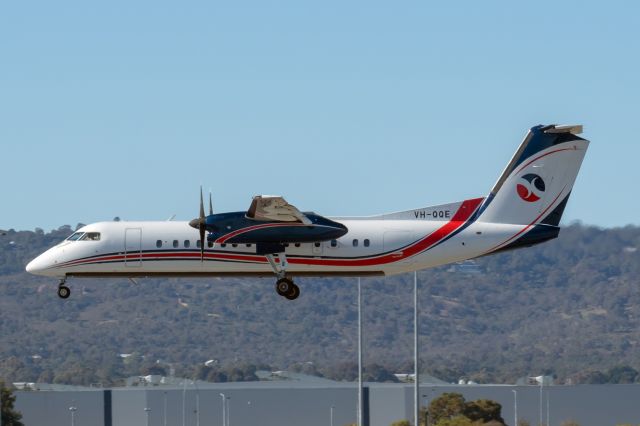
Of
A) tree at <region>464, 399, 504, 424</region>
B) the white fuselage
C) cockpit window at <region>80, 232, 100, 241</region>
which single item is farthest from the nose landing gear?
tree at <region>464, 399, 504, 424</region>

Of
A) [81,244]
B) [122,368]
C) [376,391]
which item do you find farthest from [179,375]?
[81,244]

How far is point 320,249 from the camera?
151 feet

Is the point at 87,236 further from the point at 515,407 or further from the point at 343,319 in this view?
the point at 343,319

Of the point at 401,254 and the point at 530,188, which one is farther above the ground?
the point at 530,188

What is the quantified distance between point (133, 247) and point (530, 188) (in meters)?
14.5

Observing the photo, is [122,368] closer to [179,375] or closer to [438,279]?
[179,375]

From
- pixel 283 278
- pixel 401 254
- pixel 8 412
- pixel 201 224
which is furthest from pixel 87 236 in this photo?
pixel 8 412

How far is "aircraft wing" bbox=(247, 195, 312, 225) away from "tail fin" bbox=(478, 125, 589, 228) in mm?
6737

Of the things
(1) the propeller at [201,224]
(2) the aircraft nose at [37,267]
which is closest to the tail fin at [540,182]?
(1) the propeller at [201,224]

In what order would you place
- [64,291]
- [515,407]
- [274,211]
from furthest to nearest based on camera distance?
[515,407]
[64,291]
[274,211]

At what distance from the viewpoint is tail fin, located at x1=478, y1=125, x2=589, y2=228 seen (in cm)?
4656

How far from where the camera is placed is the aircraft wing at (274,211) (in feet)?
145

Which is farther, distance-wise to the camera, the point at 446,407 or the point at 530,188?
the point at 446,407

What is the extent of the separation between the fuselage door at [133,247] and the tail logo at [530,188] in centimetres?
1377
